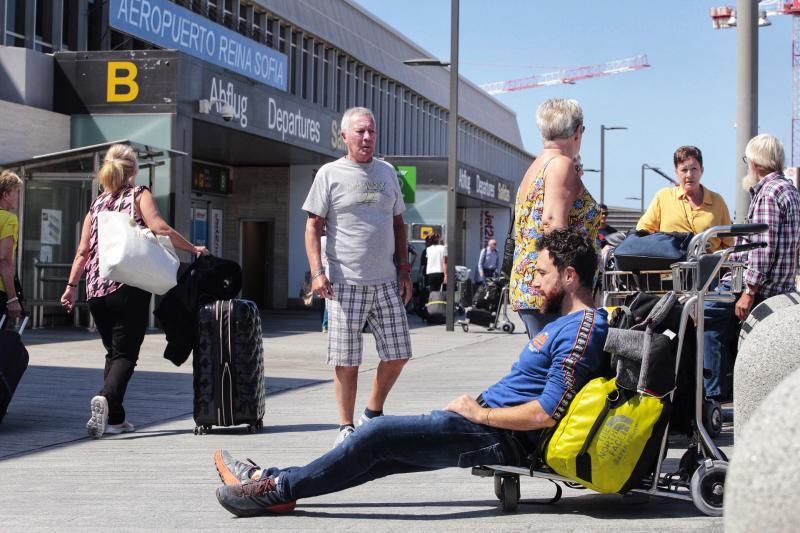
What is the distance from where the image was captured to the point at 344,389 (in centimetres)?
730

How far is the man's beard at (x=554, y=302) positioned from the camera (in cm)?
517

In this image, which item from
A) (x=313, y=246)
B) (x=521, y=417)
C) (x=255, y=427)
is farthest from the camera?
(x=255, y=427)

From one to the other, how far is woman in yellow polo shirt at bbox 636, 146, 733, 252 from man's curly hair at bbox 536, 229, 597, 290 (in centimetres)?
283

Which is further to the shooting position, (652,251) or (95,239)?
(95,239)

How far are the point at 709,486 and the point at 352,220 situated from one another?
9.56 ft

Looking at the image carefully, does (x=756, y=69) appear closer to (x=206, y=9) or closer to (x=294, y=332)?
(x=294, y=332)

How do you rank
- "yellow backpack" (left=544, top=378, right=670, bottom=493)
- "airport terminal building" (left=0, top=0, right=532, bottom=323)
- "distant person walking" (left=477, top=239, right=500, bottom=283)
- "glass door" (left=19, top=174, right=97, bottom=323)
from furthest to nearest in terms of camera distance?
1. "distant person walking" (left=477, top=239, right=500, bottom=283)
2. "airport terminal building" (left=0, top=0, right=532, bottom=323)
3. "glass door" (left=19, top=174, right=97, bottom=323)
4. "yellow backpack" (left=544, top=378, right=670, bottom=493)

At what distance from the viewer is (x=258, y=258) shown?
32.3 meters

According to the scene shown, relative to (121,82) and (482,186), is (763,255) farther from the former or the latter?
(482,186)

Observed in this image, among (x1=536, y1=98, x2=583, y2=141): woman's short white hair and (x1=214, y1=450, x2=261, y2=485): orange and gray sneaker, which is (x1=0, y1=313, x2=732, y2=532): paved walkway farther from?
(x1=536, y1=98, x2=583, y2=141): woman's short white hair

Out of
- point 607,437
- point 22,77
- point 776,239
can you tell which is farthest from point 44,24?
point 607,437

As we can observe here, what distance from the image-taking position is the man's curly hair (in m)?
5.13

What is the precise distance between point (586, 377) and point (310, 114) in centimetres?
2141

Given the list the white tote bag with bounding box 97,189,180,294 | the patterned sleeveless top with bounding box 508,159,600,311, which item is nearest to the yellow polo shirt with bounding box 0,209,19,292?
the white tote bag with bounding box 97,189,180,294
